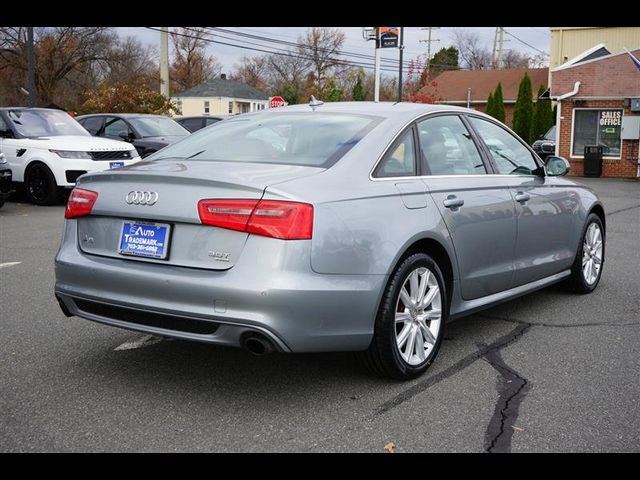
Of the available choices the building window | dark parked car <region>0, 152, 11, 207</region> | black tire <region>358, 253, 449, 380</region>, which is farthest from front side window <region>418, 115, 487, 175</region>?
the building window

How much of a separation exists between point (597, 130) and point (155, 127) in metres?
15.9

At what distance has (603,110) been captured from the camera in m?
25.4

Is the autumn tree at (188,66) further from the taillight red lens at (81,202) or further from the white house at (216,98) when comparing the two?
the taillight red lens at (81,202)

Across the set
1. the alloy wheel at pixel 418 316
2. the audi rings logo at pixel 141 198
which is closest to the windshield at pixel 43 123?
the audi rings logo at pixel 141 198

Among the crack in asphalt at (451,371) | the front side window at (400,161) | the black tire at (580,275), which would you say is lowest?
the crack in asphalt at (451,371)

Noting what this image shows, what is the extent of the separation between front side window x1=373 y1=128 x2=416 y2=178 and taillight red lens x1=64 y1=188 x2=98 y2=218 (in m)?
1.53

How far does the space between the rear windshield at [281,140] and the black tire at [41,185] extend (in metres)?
9.13

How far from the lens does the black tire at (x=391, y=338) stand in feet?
12.9

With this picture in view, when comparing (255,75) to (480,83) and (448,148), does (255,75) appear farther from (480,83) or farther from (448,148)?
(448,148)

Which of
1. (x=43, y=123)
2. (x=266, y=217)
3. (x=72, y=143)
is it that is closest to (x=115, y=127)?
(x=43, y=123)

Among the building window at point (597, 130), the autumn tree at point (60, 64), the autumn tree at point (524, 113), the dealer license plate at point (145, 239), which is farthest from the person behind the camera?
the autumn tree at point (60, 64)
